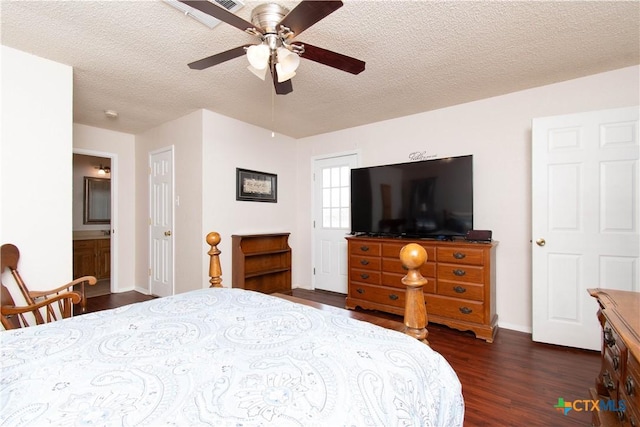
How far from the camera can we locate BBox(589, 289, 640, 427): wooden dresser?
0.96 m

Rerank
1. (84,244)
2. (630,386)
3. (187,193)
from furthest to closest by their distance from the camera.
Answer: (84,244) → (187,193) → (630,386)

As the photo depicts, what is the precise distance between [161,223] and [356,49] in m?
3.33

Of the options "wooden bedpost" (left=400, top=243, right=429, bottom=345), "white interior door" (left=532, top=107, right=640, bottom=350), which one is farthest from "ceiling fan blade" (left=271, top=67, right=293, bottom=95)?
"white interior door" (left=532, top=107, right=640, bottom=350)

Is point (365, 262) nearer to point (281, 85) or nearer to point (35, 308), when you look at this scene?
point (281, 85)

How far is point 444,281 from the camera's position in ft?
9.49

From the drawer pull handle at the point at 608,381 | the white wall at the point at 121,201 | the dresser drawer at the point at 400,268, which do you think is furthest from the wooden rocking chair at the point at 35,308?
the drawer pull handle at the point at 608,381

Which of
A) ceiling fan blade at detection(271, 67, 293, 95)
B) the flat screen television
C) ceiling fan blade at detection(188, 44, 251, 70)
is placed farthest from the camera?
the flat screen television

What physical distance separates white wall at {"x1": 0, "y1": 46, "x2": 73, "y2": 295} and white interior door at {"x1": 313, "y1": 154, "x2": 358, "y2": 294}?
299 cm

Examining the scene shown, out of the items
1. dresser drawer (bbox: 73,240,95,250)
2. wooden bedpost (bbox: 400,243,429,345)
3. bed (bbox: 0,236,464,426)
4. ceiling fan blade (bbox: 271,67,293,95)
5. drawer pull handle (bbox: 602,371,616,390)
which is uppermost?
ceiling fan blade (bbox: 271,67,293,95)

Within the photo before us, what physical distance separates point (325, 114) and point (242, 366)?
325 cm

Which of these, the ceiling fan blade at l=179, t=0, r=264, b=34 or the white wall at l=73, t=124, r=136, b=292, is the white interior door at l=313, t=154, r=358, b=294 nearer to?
the white wall at l=73, t=124, r=136, b=292

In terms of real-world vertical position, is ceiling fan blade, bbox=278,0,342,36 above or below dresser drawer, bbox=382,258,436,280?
above

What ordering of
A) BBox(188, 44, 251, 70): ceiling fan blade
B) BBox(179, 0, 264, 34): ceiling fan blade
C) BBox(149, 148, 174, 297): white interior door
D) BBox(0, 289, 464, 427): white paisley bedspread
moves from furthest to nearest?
BBox(149, 148, 174, 297): white interior door < BBox(188, 44, 251, 70): ceiling fan blade < BBox(179, 0, 264, 34): ceiling fan blade < BBox(0, 289, 464, 427): white paisley bedspread

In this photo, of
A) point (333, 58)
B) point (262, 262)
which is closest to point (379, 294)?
point (262, 262)
